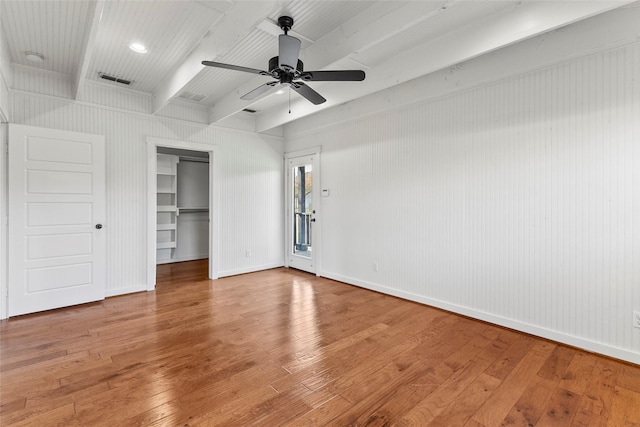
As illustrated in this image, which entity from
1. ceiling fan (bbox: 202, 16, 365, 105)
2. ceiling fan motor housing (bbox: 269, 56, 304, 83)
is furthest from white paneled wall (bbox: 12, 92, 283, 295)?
ceiling fan motor housing (bbox: 269, 56, 304, 83)

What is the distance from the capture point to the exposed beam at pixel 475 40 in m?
2.23

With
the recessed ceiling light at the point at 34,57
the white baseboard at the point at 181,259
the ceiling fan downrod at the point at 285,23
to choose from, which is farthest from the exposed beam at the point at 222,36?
the white baseboard at the point at 181,259

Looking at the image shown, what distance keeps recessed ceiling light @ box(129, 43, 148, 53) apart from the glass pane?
9.89ft

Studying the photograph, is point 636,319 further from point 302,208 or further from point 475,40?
point 302,208

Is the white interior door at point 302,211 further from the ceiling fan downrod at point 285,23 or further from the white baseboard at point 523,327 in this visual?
the ceiling fan downrod at point 285,23

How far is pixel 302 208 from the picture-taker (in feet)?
18.8

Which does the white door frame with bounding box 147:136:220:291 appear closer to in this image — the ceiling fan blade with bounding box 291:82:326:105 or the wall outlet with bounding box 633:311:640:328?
the ceiling fan blade with bounding box 291:82:326:105

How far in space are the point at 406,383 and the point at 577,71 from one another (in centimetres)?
305

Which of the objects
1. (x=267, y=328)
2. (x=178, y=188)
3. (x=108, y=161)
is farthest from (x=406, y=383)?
(x=178, y=188)

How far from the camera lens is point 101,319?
339 cm

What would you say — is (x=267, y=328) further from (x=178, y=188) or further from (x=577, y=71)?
(x=178, y=188)

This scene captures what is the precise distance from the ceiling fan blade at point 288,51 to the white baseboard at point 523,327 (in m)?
3.11

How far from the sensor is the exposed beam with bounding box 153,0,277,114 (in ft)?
7.16

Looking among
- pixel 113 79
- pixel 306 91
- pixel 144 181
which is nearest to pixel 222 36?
pixel 306 91
